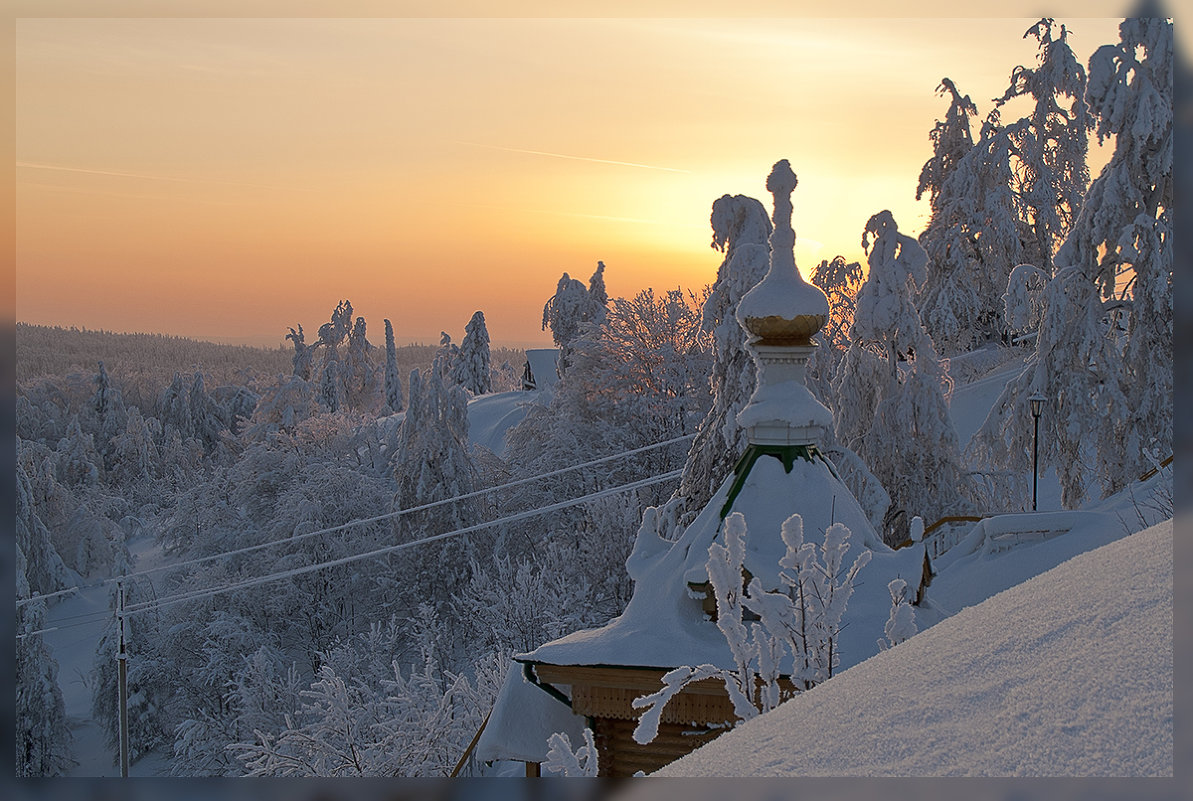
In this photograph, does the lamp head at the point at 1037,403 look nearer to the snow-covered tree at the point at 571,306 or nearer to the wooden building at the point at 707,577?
the wooden building at the point at 707,577

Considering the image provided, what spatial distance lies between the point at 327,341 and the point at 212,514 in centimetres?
3463

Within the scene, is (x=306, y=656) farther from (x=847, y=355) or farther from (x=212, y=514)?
(x=847, y=355)

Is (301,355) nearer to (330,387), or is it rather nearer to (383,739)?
(330,387)

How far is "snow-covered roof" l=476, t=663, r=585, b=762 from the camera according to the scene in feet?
21.4

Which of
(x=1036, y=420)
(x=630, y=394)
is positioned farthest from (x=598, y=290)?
(x=1036, y=420)

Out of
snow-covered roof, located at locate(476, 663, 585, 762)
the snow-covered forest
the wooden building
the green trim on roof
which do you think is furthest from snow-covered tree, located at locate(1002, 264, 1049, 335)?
snow-covered roof, located at locate(476, 663, 585, 762)

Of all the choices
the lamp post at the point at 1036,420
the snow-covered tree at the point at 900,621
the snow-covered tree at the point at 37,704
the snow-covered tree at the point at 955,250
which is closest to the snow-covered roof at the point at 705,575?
the snow-covered tree at the point at 900,621

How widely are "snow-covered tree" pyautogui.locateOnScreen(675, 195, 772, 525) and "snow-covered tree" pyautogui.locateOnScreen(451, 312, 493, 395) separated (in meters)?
48.8

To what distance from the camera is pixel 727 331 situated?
20.3 meters

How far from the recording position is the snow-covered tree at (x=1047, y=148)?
102ft

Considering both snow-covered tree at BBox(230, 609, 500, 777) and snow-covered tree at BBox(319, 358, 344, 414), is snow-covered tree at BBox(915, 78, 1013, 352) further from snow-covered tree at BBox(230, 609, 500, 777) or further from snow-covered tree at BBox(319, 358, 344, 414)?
snow-covered tree at BBox(319, 358, 344, 414)

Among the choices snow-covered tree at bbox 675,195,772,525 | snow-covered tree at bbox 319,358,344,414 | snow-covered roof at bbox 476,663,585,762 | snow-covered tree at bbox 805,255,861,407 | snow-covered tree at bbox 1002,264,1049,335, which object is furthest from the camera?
snow-covered tree at bbox 319,358,344,414

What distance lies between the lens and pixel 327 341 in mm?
68625

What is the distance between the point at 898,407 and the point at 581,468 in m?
14.2
